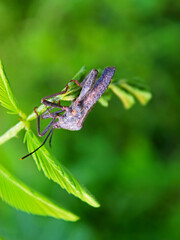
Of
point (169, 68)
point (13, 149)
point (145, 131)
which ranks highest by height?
point (13, 149)

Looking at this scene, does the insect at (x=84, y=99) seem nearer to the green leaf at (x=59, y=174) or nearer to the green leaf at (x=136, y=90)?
the green leaf at (x=136, y=90)

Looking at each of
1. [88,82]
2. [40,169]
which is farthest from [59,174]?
[88,82]

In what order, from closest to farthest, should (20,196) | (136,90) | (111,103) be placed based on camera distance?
(20,196), (136,90), (111,103)

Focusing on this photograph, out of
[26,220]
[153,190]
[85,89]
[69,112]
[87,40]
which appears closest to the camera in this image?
[85,89]

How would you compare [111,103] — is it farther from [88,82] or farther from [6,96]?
[6,96]

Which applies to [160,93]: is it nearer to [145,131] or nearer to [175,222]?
[145,131]

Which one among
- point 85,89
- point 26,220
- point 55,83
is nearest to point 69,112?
point 85,89

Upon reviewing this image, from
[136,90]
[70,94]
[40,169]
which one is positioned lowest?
[40,169]
